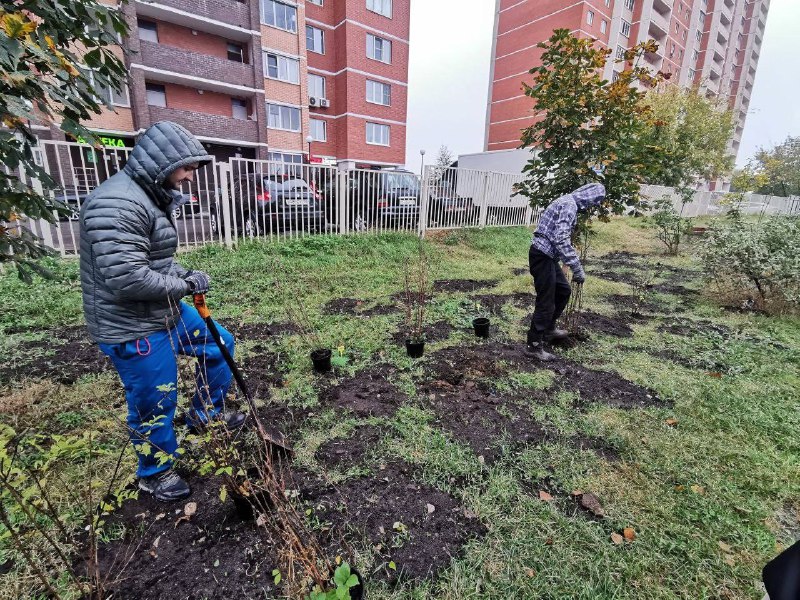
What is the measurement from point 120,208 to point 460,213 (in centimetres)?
1081

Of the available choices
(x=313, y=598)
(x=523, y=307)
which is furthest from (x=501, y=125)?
(x=313, y=598)

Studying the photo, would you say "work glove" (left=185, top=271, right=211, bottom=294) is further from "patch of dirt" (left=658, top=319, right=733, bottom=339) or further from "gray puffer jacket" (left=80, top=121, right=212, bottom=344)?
"patch of dirt" (left=658, top=319, right=733, bottom=339)

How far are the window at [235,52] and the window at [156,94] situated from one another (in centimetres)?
447

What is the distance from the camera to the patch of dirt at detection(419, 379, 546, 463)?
2.74 m

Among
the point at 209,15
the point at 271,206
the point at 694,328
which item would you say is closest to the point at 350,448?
the point at 694,328

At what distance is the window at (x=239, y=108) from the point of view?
71.9 ft

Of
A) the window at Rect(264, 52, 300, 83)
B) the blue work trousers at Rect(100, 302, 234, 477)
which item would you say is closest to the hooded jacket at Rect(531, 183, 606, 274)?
the blue work trousers at Rect(100, 302, 234, 477)

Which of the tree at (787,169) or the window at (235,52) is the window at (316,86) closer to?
the window at (235,52)

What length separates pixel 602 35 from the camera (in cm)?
2947

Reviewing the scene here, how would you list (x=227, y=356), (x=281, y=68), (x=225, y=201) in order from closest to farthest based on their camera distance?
(x=227, y=356)
(x=225, y=201)
(x=281, y=68)

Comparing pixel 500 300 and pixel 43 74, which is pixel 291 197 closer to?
pixel 500 300

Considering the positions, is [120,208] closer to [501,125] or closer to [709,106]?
[709,106]

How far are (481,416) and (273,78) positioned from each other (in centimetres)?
2582

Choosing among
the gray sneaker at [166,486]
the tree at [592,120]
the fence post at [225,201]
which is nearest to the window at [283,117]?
the fence post at [225,201]
